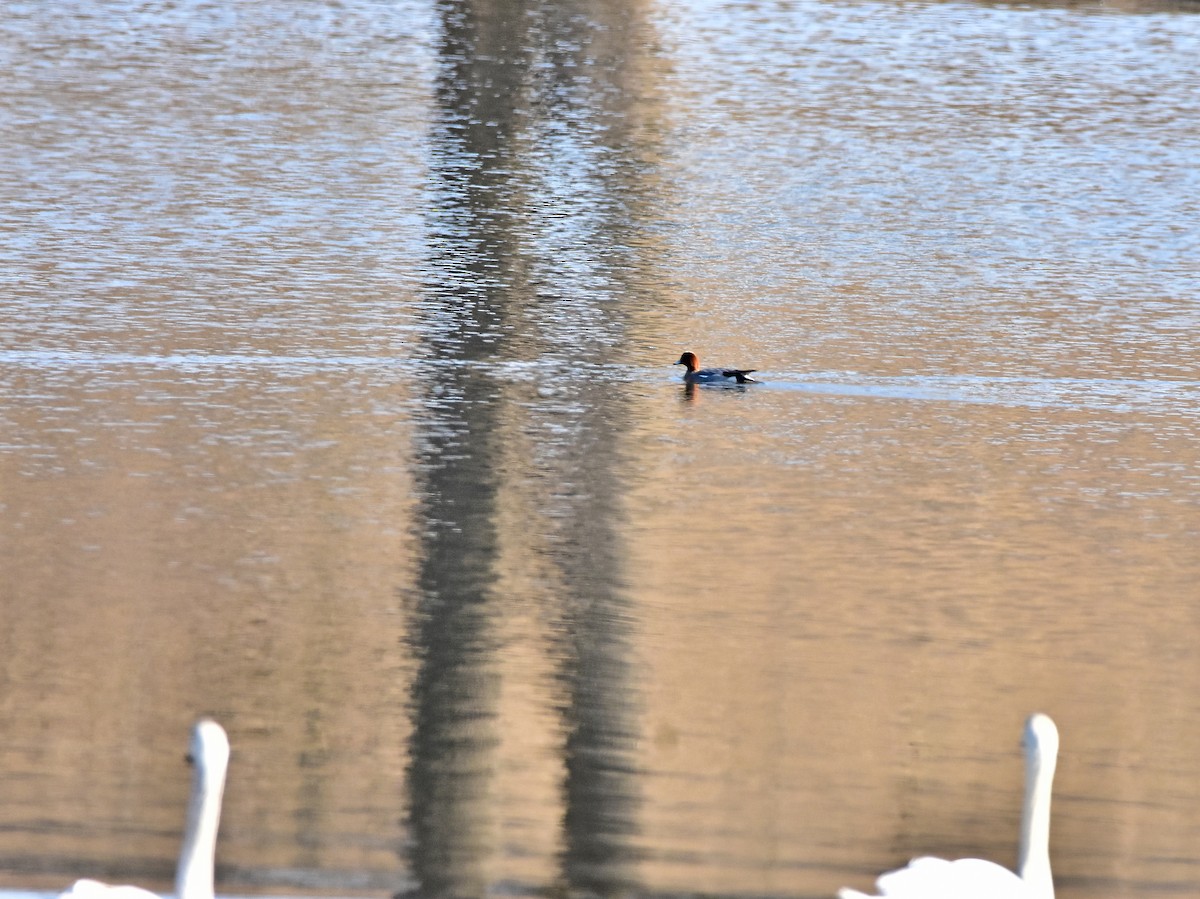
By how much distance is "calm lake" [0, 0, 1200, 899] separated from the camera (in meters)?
7.90

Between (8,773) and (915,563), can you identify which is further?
(915,563)

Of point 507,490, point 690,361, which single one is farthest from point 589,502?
point 690,361

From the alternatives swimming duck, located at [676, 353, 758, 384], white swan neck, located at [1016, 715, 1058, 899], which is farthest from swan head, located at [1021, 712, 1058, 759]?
swimming duck, located at [676, 353, 758, 384]

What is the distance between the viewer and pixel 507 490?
40.6 feet

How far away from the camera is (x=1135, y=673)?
9.70m

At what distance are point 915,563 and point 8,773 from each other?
510cm

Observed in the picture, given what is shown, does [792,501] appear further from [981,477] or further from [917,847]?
[917,847]

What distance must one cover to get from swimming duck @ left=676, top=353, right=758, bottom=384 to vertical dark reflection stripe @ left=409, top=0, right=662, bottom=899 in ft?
1.74

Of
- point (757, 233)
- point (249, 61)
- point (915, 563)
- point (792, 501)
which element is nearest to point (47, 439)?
point (792, 501)

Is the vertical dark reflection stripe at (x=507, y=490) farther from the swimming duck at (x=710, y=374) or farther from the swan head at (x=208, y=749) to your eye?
the swan head at (x=208, y=749)

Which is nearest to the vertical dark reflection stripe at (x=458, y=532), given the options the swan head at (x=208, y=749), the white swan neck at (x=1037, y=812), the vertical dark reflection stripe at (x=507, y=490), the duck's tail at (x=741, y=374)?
the vertical dark reflection stripe at (x=507, y=490)

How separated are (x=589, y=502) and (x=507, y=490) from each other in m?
0.49

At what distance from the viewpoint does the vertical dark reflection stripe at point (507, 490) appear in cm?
779

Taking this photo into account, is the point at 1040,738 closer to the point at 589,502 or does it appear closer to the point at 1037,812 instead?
the point at 1037,812
